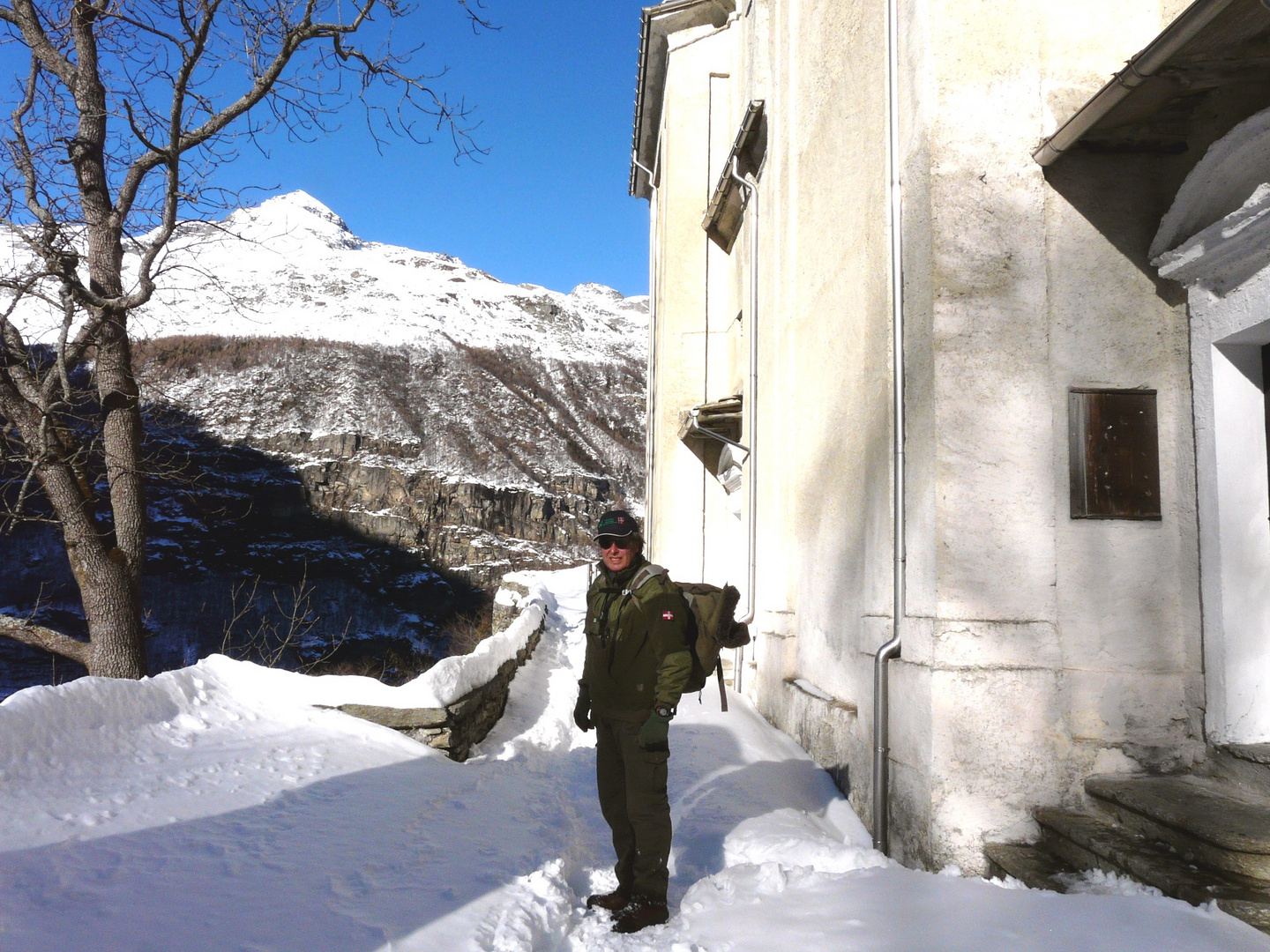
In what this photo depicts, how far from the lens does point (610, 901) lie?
12.7 feet

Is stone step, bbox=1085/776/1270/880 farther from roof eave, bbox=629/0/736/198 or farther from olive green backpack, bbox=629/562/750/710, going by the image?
roof eave, bbox=629/0/736/198

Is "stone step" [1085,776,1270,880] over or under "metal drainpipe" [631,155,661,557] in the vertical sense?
under

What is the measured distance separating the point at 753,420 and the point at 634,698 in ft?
19.0

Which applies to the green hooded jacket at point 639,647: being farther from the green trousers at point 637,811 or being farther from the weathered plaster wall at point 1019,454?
the weathered plaster wall at point 1019,454

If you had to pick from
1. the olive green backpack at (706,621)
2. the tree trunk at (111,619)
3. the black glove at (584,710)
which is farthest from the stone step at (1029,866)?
the tree trunk at (111,619)

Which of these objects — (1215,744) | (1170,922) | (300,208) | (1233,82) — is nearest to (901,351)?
(1233,82)

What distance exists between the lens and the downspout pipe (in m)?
3.29

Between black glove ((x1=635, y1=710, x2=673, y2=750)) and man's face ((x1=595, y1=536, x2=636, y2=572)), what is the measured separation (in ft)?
2.25

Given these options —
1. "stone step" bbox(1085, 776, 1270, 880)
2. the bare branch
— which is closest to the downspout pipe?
"stone step" bbox(1085, 776, 1270, 880)

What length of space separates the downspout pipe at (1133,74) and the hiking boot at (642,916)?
13.3 feet

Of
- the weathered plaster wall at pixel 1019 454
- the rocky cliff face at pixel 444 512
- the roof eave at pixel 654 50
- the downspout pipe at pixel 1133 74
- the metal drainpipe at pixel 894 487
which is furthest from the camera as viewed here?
the rocky cliff face at pixel 444 512

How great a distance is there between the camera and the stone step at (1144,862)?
2.98 m

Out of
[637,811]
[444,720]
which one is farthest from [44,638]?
[637,811]

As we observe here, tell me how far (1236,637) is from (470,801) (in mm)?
4121
